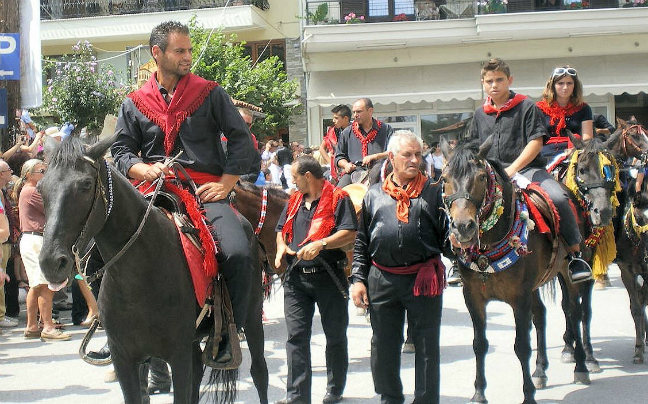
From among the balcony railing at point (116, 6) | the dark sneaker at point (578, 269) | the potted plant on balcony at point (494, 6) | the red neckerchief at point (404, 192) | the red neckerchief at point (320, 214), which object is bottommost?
the dark sneaker at point (578, 269)

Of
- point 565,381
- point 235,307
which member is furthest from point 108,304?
point 565,381

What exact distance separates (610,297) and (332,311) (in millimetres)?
6167

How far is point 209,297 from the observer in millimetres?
4930

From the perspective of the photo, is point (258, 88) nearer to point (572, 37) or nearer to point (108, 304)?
point (572, 37)

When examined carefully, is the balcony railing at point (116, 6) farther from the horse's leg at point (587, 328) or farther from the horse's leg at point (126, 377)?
the horse's leg at point (126, 377)

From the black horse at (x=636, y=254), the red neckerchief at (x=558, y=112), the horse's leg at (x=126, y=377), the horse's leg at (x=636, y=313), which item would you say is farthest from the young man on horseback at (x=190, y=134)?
the black horse at (x=636, y=254)

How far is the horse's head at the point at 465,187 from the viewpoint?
5242mm

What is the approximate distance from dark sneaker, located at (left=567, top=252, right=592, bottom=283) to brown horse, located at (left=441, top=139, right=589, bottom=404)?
0.93ft

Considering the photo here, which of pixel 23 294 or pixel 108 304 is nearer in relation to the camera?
pixel 108 304

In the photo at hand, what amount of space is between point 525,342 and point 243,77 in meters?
17.6

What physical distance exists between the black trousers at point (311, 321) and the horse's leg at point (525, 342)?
1.46 meters

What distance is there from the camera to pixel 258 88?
23.2m

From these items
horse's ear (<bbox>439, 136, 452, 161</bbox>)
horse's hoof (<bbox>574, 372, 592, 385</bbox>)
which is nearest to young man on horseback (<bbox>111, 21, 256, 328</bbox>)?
horse's ear (<bbox>439, 136, 452, 161</bbox>)

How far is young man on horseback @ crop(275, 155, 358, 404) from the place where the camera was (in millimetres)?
6312
